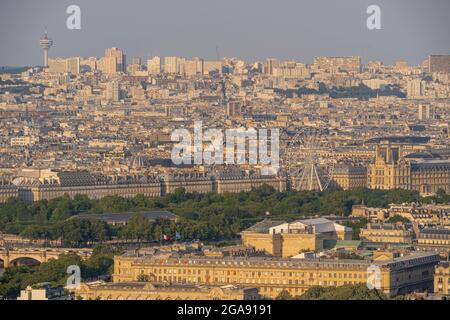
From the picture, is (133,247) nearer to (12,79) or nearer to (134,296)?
(134,296)

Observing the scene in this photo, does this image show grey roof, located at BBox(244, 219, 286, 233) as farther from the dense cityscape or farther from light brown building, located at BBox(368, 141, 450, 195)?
light brown building, located at BBox(368, 141, 450, 195)

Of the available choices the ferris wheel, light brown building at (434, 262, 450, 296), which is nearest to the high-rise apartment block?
the ferris wheel

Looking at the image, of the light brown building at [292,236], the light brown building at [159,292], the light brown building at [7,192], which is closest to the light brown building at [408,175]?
the light brown building at [7,192]

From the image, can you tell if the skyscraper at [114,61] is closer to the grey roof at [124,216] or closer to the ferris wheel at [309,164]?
the ferris wheel at [309,164]

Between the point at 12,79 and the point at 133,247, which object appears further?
the point at 12,79

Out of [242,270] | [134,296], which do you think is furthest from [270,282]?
[134,296]

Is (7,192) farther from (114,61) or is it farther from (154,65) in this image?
(154,65)

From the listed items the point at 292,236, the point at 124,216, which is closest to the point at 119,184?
the point at 124,216
